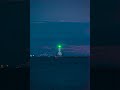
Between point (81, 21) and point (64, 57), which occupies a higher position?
point (81, 21)

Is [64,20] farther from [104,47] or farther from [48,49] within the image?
[104,47]

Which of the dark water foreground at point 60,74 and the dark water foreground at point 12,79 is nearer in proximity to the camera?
the dark water foreground at point 60,74

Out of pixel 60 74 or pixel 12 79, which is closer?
pixel 60 74

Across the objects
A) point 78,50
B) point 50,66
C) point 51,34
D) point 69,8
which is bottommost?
point 50,66

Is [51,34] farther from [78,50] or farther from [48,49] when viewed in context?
[78,50]

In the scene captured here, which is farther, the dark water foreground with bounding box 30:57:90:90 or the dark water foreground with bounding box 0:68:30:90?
the dark water foreground with bounding box 0:68:30:90

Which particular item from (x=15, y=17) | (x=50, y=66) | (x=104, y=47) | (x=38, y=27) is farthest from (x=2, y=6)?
(x=104, y=47)

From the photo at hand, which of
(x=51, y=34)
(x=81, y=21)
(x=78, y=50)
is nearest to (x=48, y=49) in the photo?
(x=51, y=34)
